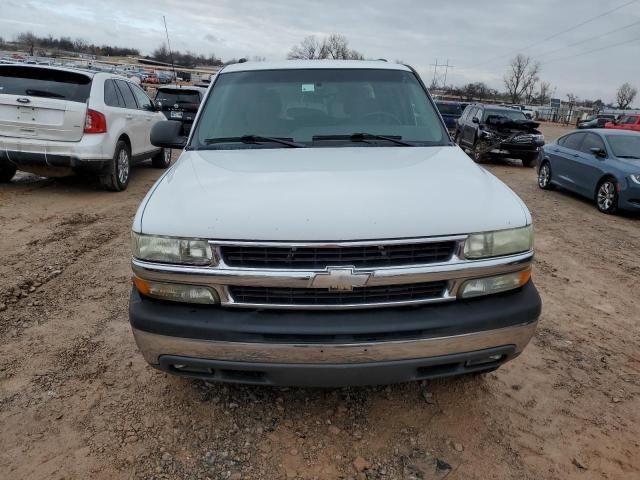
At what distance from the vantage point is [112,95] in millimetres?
8164

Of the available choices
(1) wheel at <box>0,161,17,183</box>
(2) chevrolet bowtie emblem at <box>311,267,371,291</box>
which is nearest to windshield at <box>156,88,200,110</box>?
(1) wheel at <box>0,161,17,183</box>

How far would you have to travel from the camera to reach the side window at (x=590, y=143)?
9797 millimetres

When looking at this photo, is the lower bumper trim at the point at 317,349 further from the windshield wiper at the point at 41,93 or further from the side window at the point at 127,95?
the side window at the point at 127,95

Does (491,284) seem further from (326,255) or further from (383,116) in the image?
(383,116)

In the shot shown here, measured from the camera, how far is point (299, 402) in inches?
117

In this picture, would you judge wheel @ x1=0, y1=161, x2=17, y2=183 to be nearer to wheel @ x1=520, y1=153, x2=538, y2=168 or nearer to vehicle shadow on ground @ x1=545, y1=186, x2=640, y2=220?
vehicle shadow on ground @ x1=545, y1=186, x2=640, y2=220

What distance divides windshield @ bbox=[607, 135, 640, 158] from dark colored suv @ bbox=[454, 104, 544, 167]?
13.8ft

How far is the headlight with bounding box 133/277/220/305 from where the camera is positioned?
7.70 ft

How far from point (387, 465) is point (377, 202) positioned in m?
1.32

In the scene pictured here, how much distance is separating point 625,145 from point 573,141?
128 centimetres

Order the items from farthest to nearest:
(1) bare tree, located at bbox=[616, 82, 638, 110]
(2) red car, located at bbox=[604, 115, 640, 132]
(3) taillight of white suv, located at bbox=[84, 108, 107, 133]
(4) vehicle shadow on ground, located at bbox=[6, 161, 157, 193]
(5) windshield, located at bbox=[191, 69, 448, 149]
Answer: (1) bare tree, located at bbox=[616, 82, 638, 110], (2) red car, located at bbox=[604, 115, 640, 132], (4) vehicle shadow on ground, located at bbox=[6, 161, 157, 193], (3) taillight of white suv, located at bbox=[84, 108, 107, 133], (5) windshield, located at bbox=[191, 69, 448, 149]

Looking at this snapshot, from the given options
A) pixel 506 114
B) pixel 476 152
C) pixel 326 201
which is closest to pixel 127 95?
pixel 326 201

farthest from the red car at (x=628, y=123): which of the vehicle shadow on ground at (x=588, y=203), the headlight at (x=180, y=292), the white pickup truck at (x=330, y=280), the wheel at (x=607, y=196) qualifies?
the headlight at (x=180, y=292)

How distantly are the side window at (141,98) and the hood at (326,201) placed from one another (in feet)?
23.4
